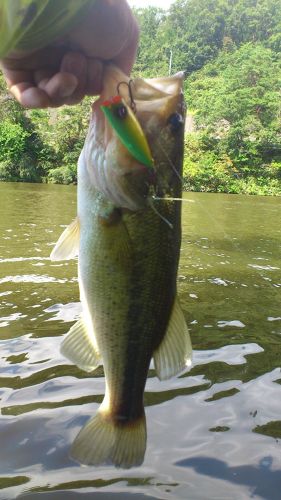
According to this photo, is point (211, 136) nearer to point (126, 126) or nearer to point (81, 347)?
point (81, 347)

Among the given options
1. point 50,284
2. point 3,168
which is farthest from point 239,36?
point 50,284

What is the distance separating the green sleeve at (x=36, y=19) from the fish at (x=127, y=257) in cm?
26

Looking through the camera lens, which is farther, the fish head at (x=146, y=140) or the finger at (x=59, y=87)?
the finger at (x=59, y=87)

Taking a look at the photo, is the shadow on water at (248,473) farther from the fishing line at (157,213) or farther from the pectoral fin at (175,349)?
the fishing line at (157,213)

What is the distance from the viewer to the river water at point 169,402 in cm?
235

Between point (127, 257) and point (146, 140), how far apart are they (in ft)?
1.26

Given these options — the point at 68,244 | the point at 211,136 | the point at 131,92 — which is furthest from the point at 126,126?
the point at 211,136

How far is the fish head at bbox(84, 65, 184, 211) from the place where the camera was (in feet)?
4.79

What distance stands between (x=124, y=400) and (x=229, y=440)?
4.16 ft

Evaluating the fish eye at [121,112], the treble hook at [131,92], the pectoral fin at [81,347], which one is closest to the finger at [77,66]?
the treble hook at [131,92]

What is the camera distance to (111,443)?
167cm

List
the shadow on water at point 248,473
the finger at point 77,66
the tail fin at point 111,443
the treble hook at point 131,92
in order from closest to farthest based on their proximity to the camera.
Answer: the treble hook at point 131,92, the tail fin at point 111,443, the finger at point 77,66, the shadow on water at point 248,473

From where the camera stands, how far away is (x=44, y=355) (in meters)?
3.79

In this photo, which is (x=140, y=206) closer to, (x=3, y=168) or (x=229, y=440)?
(x=229, y=440)
